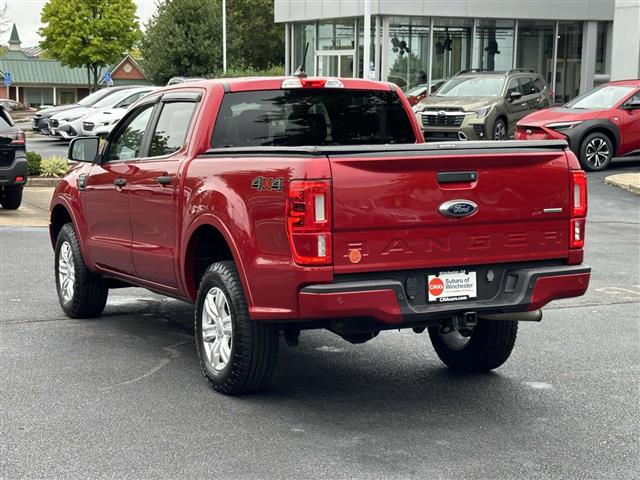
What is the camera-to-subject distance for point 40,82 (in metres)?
136

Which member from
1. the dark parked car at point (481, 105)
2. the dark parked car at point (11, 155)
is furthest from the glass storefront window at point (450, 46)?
the dark parked car at point (11, 155)

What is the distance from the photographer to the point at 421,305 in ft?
18.9

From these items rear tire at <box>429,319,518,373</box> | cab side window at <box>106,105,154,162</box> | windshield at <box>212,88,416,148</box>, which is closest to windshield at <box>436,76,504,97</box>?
cab side window at <box>106,105,154,162</box>

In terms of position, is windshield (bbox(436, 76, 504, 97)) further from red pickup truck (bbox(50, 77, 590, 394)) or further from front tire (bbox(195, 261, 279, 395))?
front tire (bbox(195, 261, 279, 395))

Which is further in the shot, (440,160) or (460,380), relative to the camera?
(460,380)

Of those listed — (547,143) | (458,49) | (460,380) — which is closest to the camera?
(547,143)

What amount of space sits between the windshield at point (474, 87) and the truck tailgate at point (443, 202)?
19.3 m

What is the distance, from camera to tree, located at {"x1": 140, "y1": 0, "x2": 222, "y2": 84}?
5950cm

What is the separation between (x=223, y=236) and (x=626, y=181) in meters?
15.2

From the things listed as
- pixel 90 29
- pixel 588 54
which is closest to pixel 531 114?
pixel 588 54

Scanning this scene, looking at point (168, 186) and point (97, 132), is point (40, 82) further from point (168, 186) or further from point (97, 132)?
point (168, 186)

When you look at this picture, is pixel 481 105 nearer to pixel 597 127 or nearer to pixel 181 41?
pixel 597 127

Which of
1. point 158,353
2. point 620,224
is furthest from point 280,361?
point 620,224

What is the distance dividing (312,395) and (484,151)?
180cm
